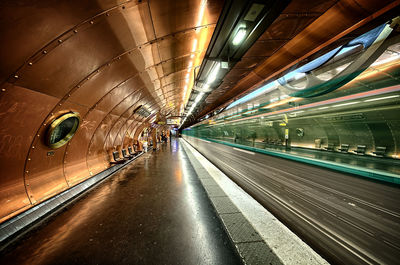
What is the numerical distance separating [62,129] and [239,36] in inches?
201

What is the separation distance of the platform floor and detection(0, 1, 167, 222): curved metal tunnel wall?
0.99 metres

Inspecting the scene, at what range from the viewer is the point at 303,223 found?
3.00m

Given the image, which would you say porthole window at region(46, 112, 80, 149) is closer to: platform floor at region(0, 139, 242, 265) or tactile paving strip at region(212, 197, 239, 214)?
platform floor at region(0, 139, 242, 265)

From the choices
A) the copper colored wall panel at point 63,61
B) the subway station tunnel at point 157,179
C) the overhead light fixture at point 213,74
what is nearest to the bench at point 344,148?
the subway station tunnel at point 157,179

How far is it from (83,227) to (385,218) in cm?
662

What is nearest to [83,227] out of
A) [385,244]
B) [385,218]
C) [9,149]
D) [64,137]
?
[9,149]

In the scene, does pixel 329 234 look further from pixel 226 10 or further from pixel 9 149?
pixel 9 149

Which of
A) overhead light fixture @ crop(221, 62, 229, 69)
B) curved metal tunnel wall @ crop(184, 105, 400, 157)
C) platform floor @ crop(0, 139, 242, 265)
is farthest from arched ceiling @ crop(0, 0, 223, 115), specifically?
curved metal tunnel wall @ crop(184, 105, 400, 157)

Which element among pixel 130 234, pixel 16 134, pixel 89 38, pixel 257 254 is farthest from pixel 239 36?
pixel 16 134

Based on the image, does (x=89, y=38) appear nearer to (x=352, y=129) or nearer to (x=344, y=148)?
(x=352, y=129)

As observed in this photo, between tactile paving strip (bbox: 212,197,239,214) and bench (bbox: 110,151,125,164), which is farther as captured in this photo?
bench (bbox: 110,151,125,164)

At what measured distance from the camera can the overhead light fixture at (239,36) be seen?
259cm

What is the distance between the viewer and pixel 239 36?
9.04 ft

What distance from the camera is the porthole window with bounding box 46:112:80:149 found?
130 inches
